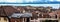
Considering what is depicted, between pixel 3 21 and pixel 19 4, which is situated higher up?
pixel 19 4

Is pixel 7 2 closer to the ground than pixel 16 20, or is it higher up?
higher up

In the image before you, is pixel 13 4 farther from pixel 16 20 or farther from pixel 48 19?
pixel 48 19

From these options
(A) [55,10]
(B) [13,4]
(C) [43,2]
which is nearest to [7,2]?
(B) [13,4]

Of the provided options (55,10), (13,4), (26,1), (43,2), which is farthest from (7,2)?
(55,10)

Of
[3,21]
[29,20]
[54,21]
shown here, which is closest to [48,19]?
[54,21]

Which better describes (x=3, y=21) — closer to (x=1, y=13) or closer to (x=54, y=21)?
(x=1, y=13)

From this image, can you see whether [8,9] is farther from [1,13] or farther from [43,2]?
[43,2]

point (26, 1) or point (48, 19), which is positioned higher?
point (26, 1)
